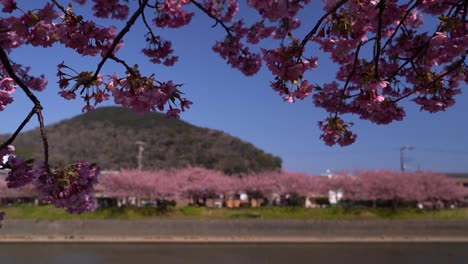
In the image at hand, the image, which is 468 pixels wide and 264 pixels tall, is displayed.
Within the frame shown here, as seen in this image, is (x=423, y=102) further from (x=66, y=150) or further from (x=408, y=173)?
(x=66, y=150)

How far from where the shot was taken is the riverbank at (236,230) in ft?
72.9

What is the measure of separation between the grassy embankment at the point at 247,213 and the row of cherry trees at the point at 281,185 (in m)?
4.30

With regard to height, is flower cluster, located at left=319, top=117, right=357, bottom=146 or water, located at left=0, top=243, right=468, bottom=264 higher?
flower cluster, located at left=319, top=117, right=357, bottom=146

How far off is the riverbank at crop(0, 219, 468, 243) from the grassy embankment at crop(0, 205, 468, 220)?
11.5ft

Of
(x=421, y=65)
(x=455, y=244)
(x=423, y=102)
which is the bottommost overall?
→ (x=455, y=244)

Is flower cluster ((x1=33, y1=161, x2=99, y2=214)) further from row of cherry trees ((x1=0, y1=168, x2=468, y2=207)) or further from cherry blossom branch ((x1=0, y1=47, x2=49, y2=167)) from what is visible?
row of cherry trees ((x1=0, y1=168, x2=468, y2=207))

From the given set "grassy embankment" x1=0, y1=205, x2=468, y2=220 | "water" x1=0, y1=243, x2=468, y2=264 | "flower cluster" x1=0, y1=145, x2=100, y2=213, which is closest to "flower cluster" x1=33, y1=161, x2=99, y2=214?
"flower cluster" x1=0, y1=145, x2=100, y2=213

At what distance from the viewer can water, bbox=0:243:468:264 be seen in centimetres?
1488

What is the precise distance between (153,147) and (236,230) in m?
42.1

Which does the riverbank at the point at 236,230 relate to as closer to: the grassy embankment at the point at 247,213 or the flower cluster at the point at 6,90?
the grassy embankment at the point at 247,213

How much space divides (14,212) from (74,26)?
92.3 ft

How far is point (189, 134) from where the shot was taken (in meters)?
68.9

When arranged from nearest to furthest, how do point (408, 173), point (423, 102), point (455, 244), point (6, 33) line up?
point (6, 33) → point (423, 102) → point (455, 244) → point (408, 173)

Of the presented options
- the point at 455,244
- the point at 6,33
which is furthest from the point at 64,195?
the point at 455,244
